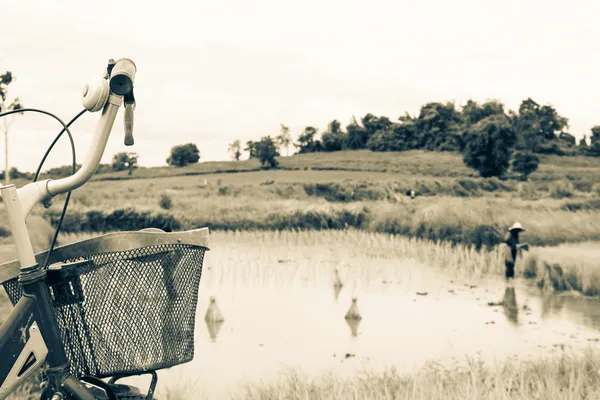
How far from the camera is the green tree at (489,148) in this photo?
147 ft

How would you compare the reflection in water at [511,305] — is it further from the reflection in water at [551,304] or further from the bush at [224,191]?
the bush at [224,191]

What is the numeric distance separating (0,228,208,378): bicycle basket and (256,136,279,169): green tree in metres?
41.7

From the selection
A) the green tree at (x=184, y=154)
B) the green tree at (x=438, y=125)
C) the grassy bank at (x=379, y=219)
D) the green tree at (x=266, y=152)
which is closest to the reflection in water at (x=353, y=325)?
the grassy bank at (x=379, y=219)

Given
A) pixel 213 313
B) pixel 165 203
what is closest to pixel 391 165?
pixel 165 203

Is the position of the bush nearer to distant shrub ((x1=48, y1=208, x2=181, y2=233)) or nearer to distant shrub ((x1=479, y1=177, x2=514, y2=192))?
distant shrub ((x1=48, y1=208, x2=181, y2=233))

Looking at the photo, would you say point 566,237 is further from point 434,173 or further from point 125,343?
point 434,173

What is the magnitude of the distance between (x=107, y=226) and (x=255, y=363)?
12445 millimetres

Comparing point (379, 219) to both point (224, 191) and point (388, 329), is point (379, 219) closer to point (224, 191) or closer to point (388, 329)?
point (388, 329)

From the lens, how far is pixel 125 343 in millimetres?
2199

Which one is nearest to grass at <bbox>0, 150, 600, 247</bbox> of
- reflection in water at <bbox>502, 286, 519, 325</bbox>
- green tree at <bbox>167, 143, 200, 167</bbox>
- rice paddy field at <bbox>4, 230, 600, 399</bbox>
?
rice paddy field at <bbox>4, 230, 600, 399</bbox>

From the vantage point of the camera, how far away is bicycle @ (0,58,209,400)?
2057mm

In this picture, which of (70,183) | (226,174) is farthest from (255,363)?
(226,174)

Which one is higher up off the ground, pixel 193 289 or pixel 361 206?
pixel 193 289

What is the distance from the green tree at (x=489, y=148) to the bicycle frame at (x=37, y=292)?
44.6 meters
